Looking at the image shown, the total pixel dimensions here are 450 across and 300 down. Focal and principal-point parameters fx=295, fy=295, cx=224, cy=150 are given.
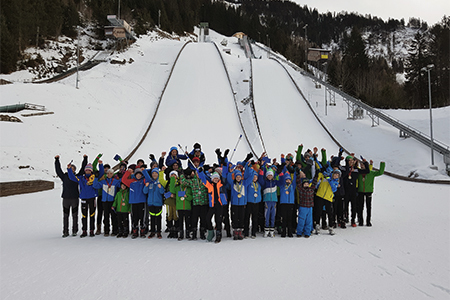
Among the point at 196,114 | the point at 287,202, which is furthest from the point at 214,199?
the point at 196,114

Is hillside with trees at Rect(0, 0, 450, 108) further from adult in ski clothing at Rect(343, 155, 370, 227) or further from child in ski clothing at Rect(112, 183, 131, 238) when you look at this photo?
child in ski clothing at Rect(112, 183, 131, 238)

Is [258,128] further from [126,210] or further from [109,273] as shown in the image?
[109,273]

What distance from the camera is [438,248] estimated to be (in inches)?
175

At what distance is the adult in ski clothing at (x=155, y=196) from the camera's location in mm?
5644

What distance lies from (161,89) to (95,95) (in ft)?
20.5

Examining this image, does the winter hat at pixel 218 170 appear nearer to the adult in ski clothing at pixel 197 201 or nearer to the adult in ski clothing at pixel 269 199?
the adult in ski clothing at pixel 197 201

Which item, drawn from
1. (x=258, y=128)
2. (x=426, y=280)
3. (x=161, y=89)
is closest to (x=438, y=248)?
(x=426, y=280)

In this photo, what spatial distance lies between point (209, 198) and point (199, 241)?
31.0 inches

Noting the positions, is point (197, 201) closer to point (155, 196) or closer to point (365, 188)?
point (155, 196)

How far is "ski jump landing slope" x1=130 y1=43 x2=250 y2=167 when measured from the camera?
15.9 meters

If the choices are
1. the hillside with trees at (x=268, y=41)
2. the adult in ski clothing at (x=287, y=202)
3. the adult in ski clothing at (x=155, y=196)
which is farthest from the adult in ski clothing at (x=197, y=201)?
the hillside with trees at (x=268, y=41)

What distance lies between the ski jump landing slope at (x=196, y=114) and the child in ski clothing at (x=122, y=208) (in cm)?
827

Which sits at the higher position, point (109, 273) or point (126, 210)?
point (126, 210)

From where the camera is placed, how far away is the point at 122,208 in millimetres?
5770
